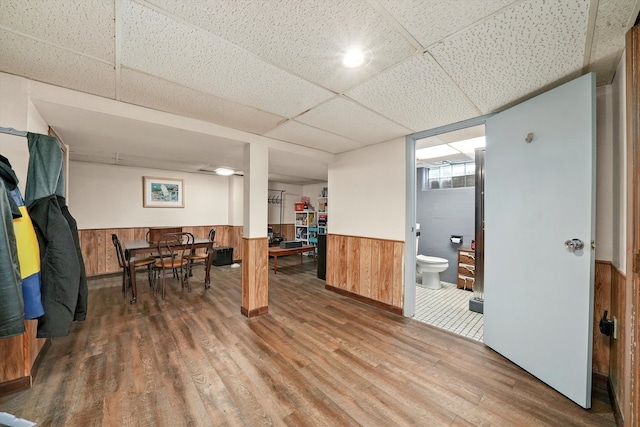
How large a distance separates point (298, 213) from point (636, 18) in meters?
6.53

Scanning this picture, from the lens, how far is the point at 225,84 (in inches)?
68.8

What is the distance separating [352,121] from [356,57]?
1012 millimetres

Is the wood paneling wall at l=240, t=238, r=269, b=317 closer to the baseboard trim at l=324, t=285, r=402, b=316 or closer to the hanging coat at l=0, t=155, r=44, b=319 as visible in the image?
the baseboard trim at l=324, t=285, r=402, b=316

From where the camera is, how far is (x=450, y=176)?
4336 mm

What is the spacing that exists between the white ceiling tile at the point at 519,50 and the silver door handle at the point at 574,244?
111 cm

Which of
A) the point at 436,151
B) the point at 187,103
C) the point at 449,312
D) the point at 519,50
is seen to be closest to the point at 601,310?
the point at 449,312

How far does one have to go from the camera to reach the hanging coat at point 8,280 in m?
1.03

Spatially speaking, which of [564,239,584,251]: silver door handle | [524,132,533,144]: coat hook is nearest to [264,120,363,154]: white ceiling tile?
Answer: [524,132,533,144]: coat hook

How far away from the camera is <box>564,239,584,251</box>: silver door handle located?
1.52 m

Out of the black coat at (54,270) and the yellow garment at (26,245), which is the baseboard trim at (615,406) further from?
the yellow garment at (26,245)

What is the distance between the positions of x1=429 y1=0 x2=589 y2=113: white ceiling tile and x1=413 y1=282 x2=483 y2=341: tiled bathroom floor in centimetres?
227

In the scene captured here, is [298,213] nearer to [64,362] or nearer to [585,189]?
[64,362]

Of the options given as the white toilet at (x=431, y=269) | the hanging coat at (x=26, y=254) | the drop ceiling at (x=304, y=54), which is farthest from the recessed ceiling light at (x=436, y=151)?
the hanging coat at (x=26, y=254)

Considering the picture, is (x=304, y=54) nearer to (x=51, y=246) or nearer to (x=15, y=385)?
(x=51, y=246)
